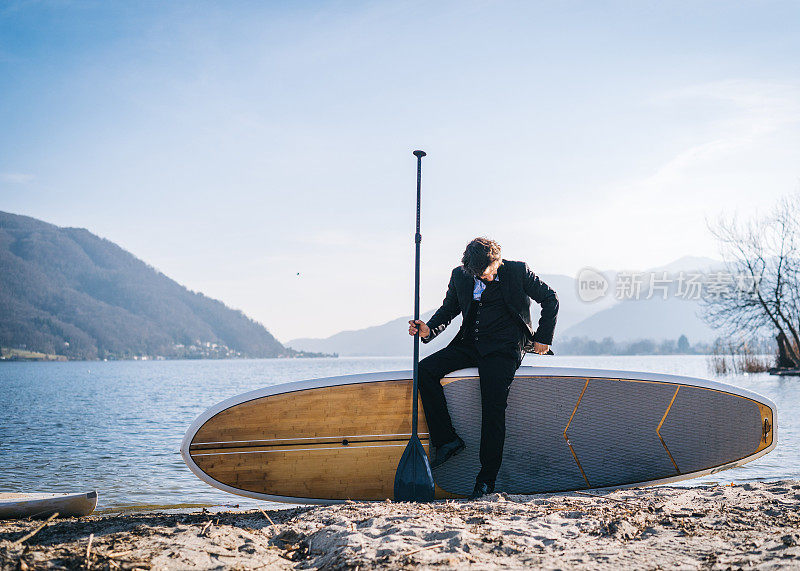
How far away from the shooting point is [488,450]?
13.0ft

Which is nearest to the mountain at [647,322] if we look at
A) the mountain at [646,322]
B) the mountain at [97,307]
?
the mountain at [646,322]

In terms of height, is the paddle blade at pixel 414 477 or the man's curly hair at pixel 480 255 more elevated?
the man's curly hair at pixel 480 255

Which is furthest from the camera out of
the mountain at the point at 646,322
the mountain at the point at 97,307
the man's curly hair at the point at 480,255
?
the mountain at the point at 646,322

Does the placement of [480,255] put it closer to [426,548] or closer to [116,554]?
[426,548]

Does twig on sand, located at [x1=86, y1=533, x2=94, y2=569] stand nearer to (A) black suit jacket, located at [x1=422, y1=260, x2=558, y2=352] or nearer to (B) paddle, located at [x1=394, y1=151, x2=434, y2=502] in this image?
(B) paddle, located at [x1=394, y1=151, x2=434, y2=502]

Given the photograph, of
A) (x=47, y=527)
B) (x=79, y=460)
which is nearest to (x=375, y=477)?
(x=47, y=527)

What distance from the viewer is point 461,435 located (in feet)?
14.1

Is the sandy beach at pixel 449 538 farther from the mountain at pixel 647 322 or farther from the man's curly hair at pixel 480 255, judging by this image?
the mountain at pixel 647 322

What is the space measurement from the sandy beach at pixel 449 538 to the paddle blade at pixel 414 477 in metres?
0.44

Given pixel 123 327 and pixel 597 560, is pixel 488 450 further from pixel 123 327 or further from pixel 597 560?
pixel 123 327

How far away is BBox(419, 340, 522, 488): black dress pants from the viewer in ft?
13.0

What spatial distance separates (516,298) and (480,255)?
438mm

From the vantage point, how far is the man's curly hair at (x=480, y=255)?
3.78 metres

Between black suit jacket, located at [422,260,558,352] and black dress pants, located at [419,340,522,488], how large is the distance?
206 millimetres
